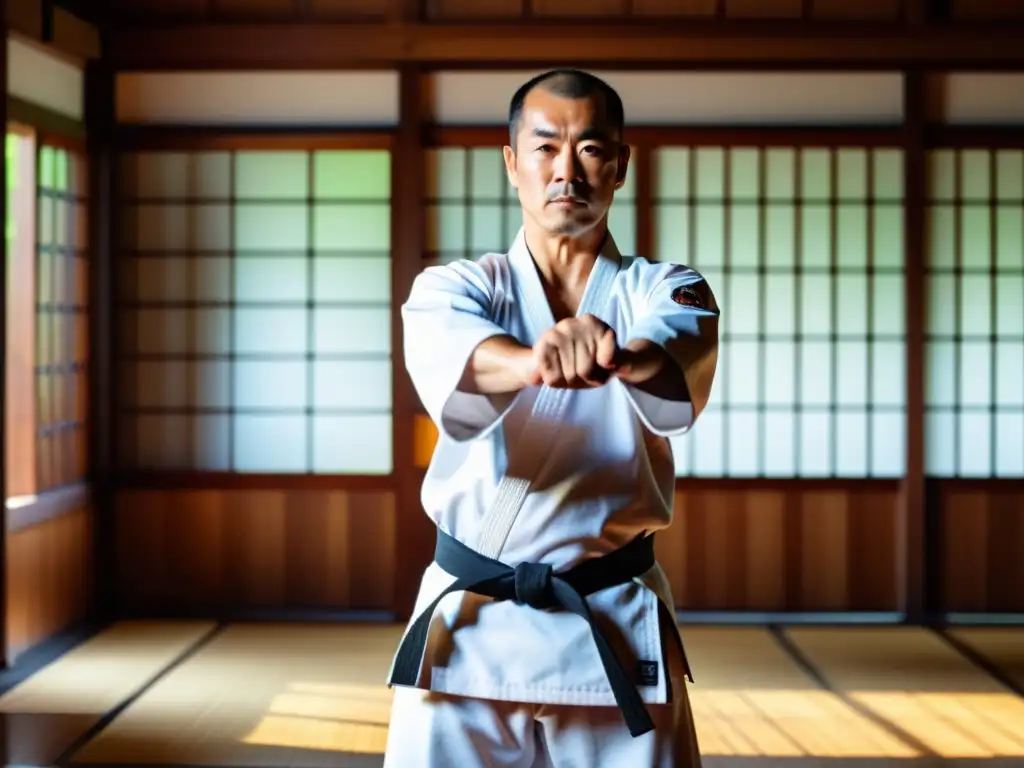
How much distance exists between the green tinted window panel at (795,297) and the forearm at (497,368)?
Result: 4.34 meters

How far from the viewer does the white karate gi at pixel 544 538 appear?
4.65 feet

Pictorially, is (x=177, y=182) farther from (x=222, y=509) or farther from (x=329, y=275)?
(x=222, y=509)

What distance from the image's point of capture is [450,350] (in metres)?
1.36

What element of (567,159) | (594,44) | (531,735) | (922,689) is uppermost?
(594,44)

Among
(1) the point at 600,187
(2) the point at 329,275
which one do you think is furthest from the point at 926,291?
(1) the point at 600,187

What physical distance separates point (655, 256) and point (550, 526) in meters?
4.30

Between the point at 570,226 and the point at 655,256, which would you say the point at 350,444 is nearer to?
the point at 655,256

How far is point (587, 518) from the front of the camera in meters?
1.42

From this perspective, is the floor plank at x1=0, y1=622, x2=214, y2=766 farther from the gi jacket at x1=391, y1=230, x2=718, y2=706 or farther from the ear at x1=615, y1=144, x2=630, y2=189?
the ear at x1=615, y1=144, x2=630, y2=189

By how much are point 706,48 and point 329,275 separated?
74.7 inches

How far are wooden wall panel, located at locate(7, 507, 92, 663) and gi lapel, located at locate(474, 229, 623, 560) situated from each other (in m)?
3.79

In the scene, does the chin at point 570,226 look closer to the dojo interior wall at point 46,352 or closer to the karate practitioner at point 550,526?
the karate practitioner at point 550,526

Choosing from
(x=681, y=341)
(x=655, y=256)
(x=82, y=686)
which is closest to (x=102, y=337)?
(x=82, y=686)

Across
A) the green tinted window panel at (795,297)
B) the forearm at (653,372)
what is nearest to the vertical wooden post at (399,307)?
the green tinted window panel at (795,297)
